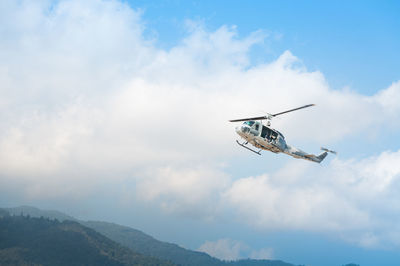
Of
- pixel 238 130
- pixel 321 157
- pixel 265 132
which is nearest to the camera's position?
pixel 238 130

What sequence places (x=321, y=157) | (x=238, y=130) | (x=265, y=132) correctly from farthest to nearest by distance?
(x=321, y=157), (x=265, y=132), (x=238, y=130)

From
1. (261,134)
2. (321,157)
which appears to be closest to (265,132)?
(261,134)

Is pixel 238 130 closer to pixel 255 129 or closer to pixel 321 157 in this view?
pixel 255 129

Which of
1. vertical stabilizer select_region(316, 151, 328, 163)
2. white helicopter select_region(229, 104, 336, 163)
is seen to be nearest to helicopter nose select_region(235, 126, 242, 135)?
white helicopter select_region(229, 104, 336, 163)

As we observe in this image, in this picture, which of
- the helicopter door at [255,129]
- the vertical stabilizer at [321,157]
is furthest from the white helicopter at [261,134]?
the vertical stabilizer at [321,157]

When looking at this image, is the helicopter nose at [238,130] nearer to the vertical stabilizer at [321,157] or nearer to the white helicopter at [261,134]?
the white helicopter at [261,134]

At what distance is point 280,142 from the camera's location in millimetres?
63844

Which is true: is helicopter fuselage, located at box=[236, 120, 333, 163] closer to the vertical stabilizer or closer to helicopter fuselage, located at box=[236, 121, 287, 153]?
helicopter fuselage, located at box=[236, 121, 287, 153]

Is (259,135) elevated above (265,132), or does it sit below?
below

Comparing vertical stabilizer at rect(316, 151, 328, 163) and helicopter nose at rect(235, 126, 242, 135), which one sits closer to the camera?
helicopter nose at rect(235, 126, 242, 135)

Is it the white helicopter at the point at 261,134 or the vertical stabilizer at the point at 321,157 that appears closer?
the white helicopter at the point at 261,134

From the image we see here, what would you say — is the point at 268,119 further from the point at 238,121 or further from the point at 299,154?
the point at 299,154

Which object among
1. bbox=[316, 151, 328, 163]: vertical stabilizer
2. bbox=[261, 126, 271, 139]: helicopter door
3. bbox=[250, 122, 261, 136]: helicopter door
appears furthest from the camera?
bbox=[316, 151, 328, 163]: vertical stabilizer

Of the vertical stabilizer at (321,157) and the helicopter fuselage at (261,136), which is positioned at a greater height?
the vertical stabilizer at (321,157)
